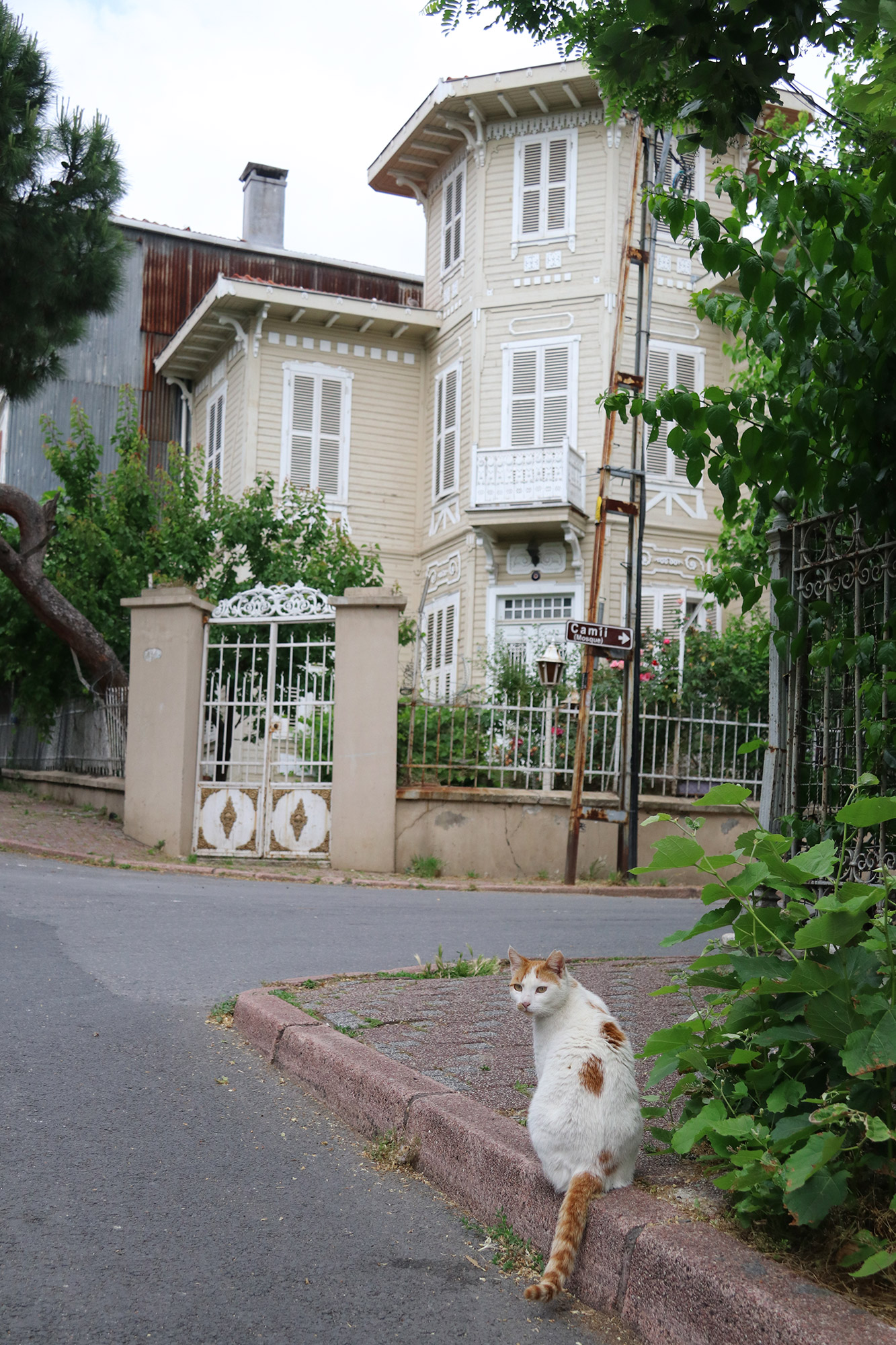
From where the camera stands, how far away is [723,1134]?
9.19 feet

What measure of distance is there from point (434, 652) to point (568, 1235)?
1990 centimetres

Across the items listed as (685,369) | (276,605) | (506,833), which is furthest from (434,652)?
(276,605)

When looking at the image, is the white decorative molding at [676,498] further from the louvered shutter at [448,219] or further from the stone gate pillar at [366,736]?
the stone gate pillar at [366,736]

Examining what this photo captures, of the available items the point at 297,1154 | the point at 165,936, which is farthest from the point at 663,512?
the point at 297,1154

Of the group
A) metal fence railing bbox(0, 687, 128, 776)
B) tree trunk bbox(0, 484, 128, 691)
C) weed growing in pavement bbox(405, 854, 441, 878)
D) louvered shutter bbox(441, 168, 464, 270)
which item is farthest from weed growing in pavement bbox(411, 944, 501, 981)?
louvered shutter bbox(441, 168, 464, 270)

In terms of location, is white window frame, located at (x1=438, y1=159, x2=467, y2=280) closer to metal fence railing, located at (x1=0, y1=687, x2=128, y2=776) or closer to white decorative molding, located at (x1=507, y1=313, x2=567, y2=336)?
white decorative molding, located at (x1=507, y1=313, x2=567, y2=336)

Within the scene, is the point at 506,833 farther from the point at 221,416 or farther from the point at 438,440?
the point at 221,416

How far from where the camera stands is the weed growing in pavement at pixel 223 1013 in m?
5.61

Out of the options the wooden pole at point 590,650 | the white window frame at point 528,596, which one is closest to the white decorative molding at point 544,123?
the wooden pole at point 590,650

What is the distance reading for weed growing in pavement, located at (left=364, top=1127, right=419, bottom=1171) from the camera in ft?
12.5

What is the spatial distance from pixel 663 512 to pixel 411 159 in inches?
333

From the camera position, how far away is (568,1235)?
2.86 m

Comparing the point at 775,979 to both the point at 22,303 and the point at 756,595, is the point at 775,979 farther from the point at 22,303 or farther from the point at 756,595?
the point at 22,303

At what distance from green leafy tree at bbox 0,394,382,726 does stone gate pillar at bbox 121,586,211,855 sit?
264cm
